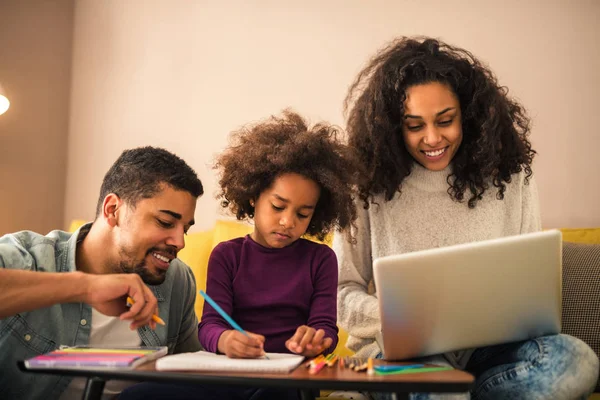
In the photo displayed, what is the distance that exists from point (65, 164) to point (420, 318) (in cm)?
225

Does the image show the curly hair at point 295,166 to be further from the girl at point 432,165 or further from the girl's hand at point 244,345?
the girl's hand at point 244,345

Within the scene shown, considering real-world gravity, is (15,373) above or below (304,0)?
below

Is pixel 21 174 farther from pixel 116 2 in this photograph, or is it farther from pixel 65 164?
pixel 116 2

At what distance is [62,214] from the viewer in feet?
9.42

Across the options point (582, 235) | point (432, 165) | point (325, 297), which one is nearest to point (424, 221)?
point (432, 165)

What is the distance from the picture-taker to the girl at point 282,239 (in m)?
1.40

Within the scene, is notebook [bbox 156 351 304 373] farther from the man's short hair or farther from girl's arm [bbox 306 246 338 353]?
the man's short hair

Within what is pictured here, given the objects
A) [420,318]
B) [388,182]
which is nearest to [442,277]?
[420,318]

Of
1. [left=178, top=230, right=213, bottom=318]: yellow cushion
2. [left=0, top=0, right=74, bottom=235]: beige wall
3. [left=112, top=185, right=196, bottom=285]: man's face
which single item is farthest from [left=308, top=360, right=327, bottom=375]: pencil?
[left=0, top=0, right=74, bottom=235]: beige wall

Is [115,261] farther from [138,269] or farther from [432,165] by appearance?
[432,165]

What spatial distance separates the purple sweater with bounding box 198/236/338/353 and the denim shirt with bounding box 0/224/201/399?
0.62 ft

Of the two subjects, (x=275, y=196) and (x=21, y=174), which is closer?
(x=275, y=196)

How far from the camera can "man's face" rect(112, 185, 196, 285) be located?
1.39m

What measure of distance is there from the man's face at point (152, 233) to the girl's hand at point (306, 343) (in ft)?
1.23
